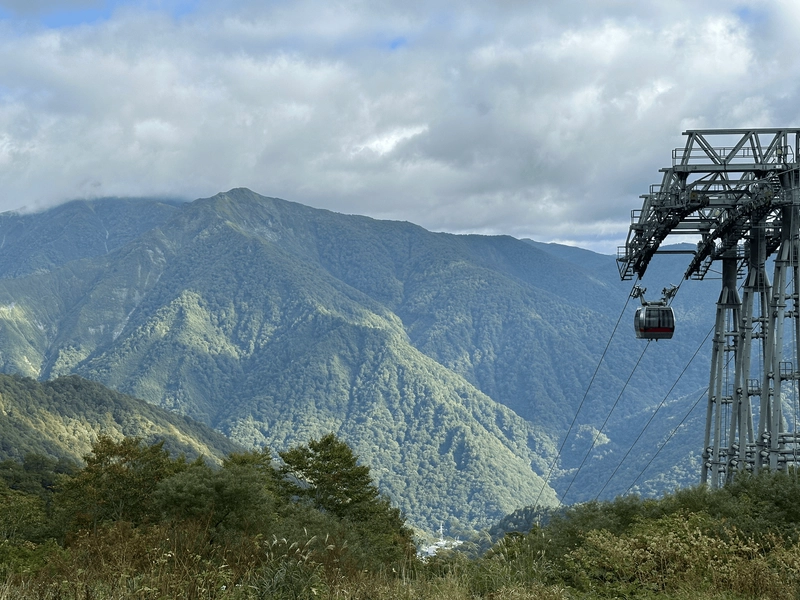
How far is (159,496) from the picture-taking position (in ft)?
86.4

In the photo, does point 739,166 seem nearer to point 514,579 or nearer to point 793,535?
point 793,535

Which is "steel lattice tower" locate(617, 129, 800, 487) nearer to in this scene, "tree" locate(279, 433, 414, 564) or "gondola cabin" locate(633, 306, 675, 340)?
"gondola cabin" locate(633, 306, 675, 340)

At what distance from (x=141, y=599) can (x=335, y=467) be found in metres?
43.2

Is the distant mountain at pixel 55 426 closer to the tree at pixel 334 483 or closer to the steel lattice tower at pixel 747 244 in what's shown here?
the tree at pixel 334 483

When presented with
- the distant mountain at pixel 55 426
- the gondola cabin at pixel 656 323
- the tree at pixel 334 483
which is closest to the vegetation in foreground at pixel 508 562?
the gondola cabin at pixel 656 323

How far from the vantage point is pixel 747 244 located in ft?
94.0

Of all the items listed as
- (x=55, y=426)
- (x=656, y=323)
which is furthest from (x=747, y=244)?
(x=55, y=426)

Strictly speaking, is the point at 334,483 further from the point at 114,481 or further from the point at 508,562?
the point at 508,562

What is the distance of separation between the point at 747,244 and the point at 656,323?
425 centimetres

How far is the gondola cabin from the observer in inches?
1126

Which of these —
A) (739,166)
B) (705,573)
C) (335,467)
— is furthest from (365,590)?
(335,467)

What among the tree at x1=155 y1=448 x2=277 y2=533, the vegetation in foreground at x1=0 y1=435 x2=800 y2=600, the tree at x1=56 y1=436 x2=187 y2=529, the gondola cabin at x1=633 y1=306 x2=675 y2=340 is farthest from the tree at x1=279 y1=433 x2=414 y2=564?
the vegetation in foreground at x1=0 y1=435 x2=800 y2=600

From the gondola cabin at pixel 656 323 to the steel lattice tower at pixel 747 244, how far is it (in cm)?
175

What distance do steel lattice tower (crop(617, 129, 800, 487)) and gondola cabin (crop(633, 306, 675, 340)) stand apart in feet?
5.73
